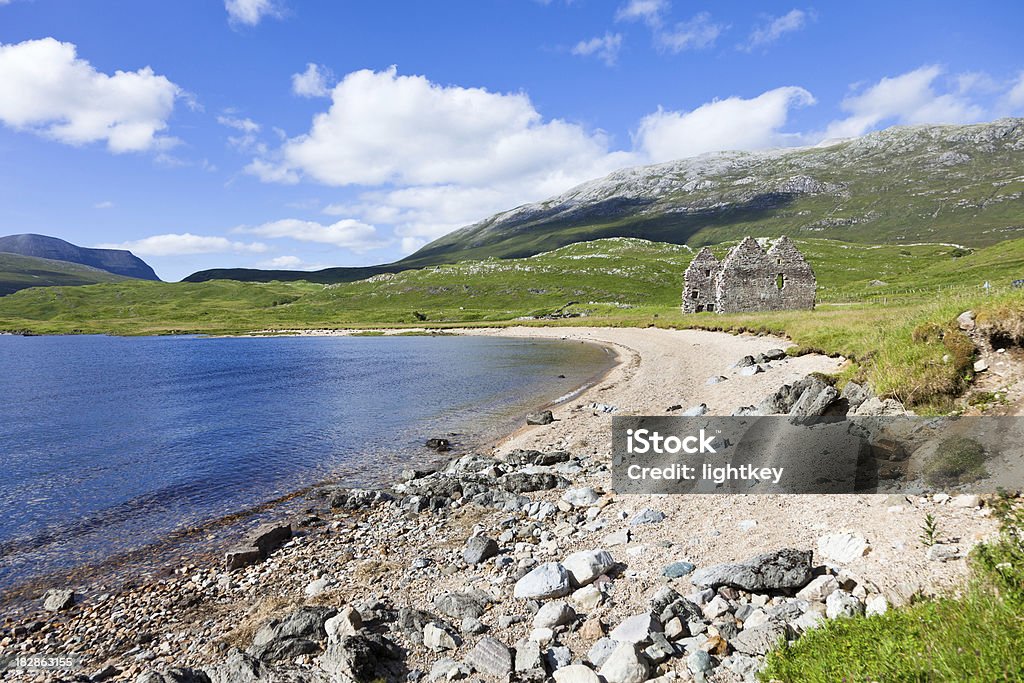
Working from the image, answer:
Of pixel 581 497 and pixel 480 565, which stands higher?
pixel 581 497

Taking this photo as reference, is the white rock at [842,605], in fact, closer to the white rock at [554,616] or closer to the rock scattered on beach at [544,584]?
the white rock at [554,616]

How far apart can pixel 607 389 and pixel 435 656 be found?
2707cm

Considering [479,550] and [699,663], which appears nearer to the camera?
[699,663]

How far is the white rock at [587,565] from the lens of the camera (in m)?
9.11

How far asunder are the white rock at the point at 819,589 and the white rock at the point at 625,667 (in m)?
2.53

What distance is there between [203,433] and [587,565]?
25992mm

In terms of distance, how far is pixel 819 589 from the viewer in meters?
7.11

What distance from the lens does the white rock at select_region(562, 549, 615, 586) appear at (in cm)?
911

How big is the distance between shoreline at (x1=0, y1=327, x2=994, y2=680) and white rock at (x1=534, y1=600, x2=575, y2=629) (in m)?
0.17

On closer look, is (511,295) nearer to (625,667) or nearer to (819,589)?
(819,589)

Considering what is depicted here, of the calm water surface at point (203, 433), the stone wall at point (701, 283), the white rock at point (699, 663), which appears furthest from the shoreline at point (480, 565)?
the stone wall at point (701, 283)

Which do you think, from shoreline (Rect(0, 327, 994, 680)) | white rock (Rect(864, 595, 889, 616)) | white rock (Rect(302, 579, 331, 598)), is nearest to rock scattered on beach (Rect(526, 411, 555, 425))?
shoreline (Rect(0, 327, 994, 680))

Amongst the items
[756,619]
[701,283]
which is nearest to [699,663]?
[756,619]

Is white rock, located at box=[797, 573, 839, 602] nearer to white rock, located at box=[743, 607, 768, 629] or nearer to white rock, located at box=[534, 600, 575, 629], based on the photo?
white rock, located at box=[743, 607, 768, 629]
